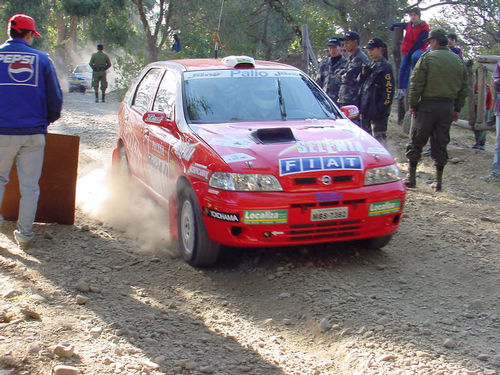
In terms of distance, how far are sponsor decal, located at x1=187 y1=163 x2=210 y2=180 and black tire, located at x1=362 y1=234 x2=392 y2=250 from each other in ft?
5.38

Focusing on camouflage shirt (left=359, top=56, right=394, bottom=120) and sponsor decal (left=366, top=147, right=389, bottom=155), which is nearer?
sponsor decal (left=366, top=147, right=389, bottom=155)

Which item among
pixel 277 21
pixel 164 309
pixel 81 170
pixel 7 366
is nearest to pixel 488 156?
pixel 81 170

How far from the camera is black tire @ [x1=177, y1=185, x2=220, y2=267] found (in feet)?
17.9

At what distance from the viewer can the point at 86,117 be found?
18.0 meters

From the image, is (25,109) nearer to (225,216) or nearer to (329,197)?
(225,216)

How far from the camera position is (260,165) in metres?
5.27

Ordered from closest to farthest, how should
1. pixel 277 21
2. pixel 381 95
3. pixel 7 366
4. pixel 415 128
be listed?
1. pixel 7 366
2. pixel 415 128
3. pixel 381 95
4. pixel 277 21

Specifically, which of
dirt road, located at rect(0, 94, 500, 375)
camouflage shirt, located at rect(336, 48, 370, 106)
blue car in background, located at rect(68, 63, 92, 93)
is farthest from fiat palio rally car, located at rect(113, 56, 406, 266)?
blue car in background, located at rect(68, 63, 92, 93)

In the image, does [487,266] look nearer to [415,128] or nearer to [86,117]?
[415,128]

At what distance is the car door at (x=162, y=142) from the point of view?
20.5 ft

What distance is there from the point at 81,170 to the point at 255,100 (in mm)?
4527

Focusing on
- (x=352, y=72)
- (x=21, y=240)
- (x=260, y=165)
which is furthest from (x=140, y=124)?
(x=352, y=72)

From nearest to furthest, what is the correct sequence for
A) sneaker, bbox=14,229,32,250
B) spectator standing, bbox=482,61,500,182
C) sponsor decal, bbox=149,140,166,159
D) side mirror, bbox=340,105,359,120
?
sneaker, bbox=14,229,32,250
sponsor decal, bbox=149,140,166,159
side mirror, bbox=340,105,359,120
spectator standing, bbox=482,61,500,182

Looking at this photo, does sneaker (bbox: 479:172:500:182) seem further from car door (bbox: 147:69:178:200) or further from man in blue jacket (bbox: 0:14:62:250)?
man in blue jacket (bbox: 0:14:62:250)
